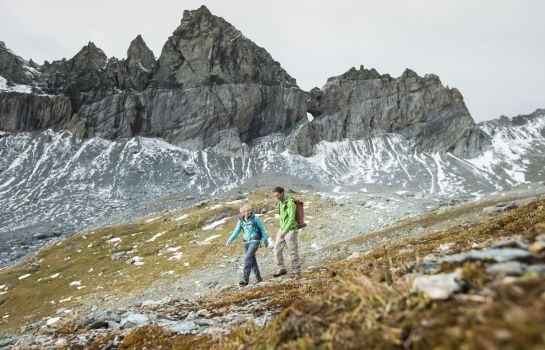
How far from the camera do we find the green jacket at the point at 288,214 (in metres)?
20.0

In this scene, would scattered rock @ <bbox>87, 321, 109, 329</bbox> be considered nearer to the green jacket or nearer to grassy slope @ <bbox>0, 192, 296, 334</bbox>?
the green jacket

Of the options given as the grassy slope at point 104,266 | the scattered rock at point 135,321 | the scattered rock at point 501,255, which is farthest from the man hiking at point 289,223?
the grassy slope at point 104,266

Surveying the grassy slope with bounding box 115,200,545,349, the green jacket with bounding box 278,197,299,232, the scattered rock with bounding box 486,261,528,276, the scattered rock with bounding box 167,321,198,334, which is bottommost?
the scattered rock with bounding box 167,321,198,334

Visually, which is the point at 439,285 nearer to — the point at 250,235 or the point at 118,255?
the point at 250,235

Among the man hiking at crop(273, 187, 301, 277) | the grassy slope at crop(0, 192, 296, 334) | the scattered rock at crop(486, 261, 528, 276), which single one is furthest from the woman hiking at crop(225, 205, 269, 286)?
the grassy slope at crop(0, 192, 296, 334)

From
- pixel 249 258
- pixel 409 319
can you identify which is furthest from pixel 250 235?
pixel 409 319

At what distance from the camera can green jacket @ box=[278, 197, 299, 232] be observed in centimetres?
2002

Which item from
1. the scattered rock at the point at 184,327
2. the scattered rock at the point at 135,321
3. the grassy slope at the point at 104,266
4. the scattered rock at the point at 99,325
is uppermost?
the scattered rock at the point at 184,327

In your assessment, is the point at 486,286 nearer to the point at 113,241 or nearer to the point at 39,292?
the point at 39,292

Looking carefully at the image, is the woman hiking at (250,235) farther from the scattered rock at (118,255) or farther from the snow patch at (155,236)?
the snow patch at (155,236)

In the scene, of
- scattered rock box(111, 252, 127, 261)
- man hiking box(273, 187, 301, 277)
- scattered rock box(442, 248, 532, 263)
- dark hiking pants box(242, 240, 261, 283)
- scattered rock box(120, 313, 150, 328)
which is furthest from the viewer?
scattered rock box(111, 252, 127, 261)

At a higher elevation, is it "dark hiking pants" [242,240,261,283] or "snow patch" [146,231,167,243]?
"dark hiking pants" [242,240,261,283]

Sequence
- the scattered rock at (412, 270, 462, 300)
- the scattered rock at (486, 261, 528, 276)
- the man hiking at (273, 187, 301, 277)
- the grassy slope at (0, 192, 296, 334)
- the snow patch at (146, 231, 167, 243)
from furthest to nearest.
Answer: the snow patch at (146, 231, 167, 243) → the grassy slope at (0, 192, 296, 334) → the man hiking at (273, 187, 301, 277) → the scattered rock at (412, 270, 462, 300) → the scattered rock at (486, 261, 528, 276)

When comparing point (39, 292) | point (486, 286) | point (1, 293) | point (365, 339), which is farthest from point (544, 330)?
point (1, 293)
